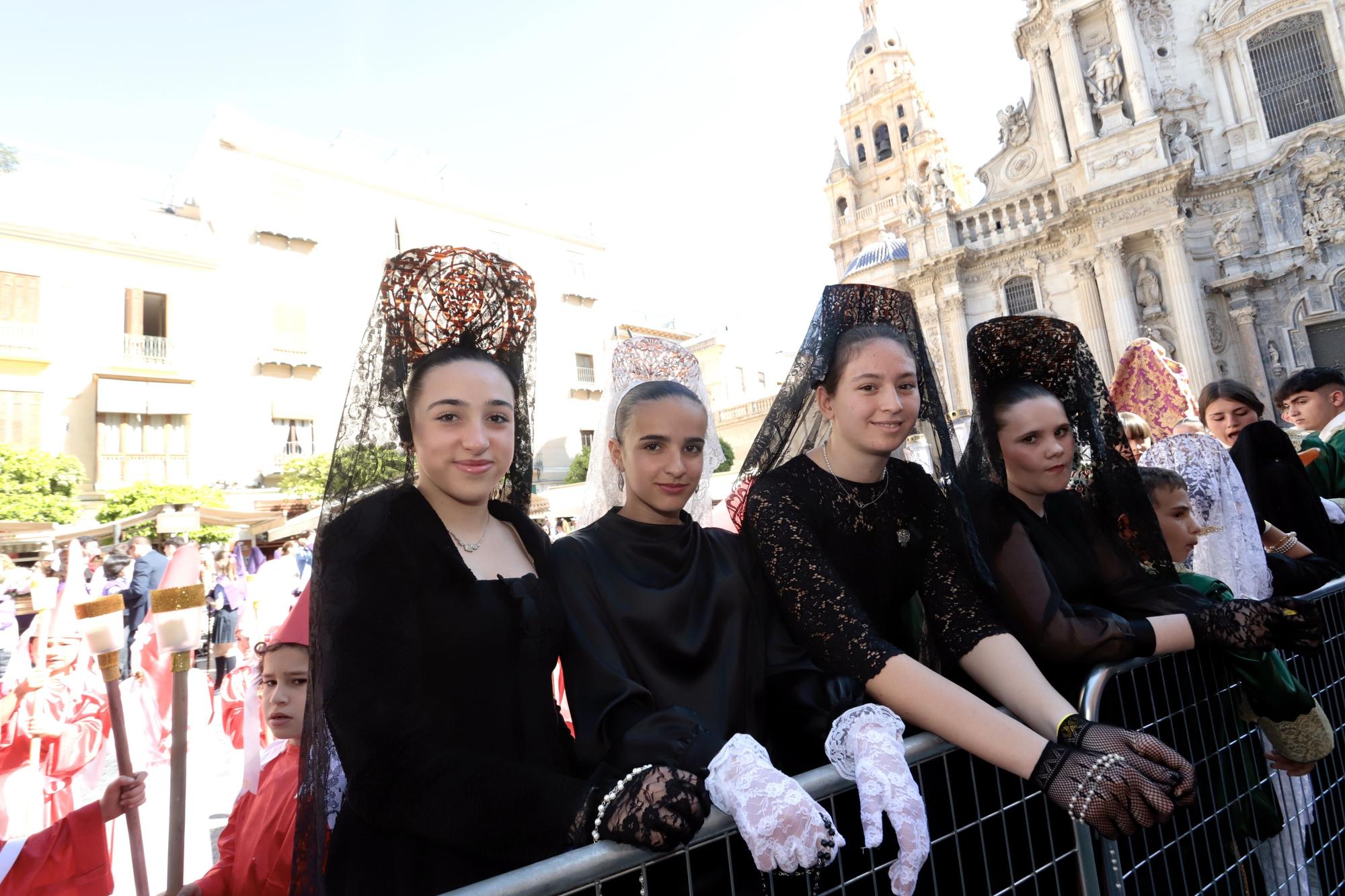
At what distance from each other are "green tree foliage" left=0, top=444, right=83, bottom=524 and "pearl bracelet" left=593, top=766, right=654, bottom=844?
18299 millimetres

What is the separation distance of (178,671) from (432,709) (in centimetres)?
108

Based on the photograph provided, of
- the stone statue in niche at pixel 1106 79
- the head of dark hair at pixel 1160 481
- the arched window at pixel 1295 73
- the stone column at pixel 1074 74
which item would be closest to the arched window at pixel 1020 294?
the stone column at pixel 1074 74

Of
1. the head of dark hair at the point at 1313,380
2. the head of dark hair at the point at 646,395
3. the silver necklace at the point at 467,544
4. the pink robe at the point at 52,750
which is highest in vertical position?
the head of dark hair at the point at 1313,380

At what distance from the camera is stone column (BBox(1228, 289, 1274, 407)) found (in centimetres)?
1672

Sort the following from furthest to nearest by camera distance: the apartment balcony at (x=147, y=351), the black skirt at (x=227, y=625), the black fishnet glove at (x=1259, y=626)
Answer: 1. the apartment balcony at (x=147, y=351)
2. the black skirt at (x=227, y=625)
3. the black fishnet glove at (x=1259, y=626)

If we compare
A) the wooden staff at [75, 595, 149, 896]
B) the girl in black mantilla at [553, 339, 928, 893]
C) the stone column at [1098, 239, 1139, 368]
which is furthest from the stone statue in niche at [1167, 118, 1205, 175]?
the wooden staff at [75, 595, 149, 896]

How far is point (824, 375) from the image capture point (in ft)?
6.84

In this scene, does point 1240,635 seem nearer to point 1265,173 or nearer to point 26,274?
point 1265,173

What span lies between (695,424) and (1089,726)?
45.4 inches

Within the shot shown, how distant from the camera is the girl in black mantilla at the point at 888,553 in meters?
1.39

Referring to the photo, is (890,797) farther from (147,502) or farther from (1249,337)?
(1249,337)

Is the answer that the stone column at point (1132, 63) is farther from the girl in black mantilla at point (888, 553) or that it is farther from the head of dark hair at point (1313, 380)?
the girl in black mantilla at point (888, 553)

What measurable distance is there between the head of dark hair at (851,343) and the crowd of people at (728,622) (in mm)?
13

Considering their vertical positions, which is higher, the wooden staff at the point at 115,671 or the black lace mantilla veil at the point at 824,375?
the black lace mantilla veil at the point at 824,375
